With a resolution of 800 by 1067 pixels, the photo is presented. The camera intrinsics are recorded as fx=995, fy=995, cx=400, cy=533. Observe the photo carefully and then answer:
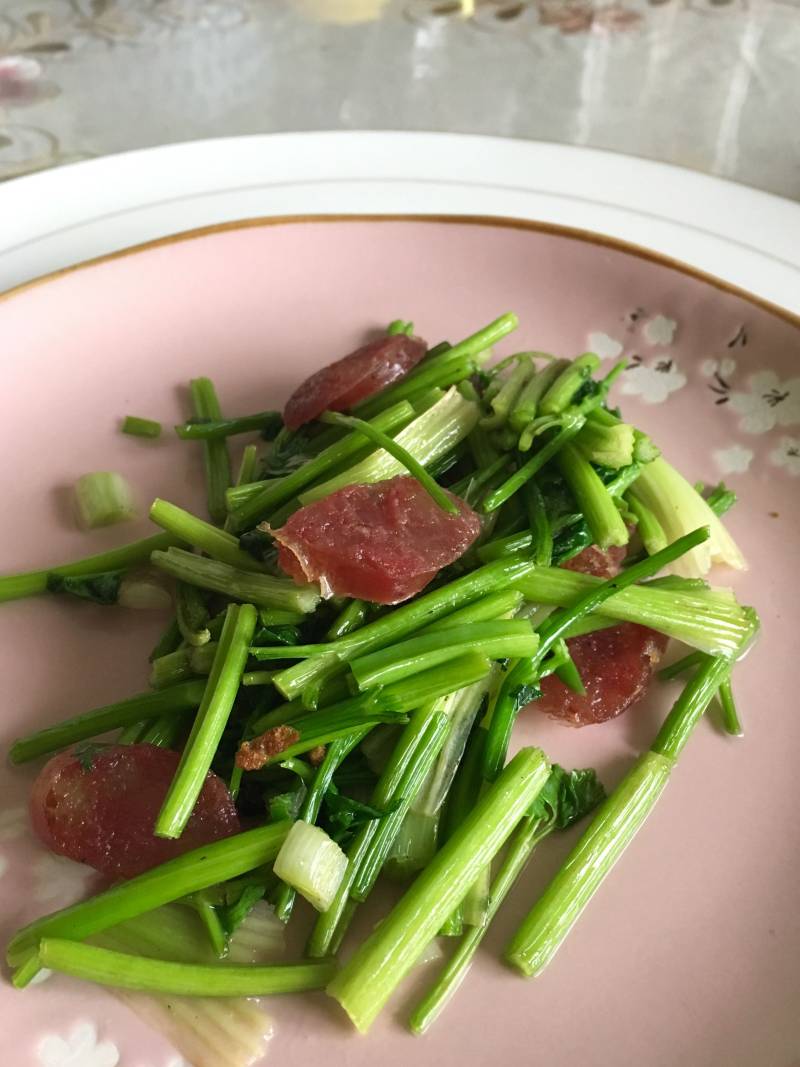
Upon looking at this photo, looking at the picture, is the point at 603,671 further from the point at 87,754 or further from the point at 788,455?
the point at 87,754

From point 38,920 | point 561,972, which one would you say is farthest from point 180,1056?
point 561,972

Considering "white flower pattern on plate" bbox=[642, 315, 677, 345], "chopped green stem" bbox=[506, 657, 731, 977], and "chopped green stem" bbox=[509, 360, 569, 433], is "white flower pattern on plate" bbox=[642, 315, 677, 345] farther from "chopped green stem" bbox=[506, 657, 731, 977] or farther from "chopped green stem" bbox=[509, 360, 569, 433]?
"chopped green stem" bbox=[506, 657, 731, 977]

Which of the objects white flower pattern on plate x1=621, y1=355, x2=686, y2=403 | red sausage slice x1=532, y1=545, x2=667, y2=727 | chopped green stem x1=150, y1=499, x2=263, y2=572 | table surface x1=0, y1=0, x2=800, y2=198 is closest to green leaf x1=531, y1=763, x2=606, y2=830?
red sausage slice x1=532, y1=545, x2=667, y2=727

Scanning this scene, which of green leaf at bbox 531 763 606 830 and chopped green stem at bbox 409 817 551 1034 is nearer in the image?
chopped green stem at bbox 409 817 551 1034

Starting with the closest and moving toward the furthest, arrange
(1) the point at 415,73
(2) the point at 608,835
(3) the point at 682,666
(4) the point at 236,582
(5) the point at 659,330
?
(2) the point at 608,835 < (4) the point at 236,582 < (3) the point at 682,666 < (5) the point at 659,330 < (1) the point at 415,73

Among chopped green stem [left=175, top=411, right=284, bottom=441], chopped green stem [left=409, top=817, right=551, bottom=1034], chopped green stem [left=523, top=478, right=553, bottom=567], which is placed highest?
chopped green stem [left=523, top=478, right=553, bottom=567]

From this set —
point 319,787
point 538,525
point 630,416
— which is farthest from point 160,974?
point 630,416

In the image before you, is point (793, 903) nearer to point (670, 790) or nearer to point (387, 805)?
point (670, 790)
